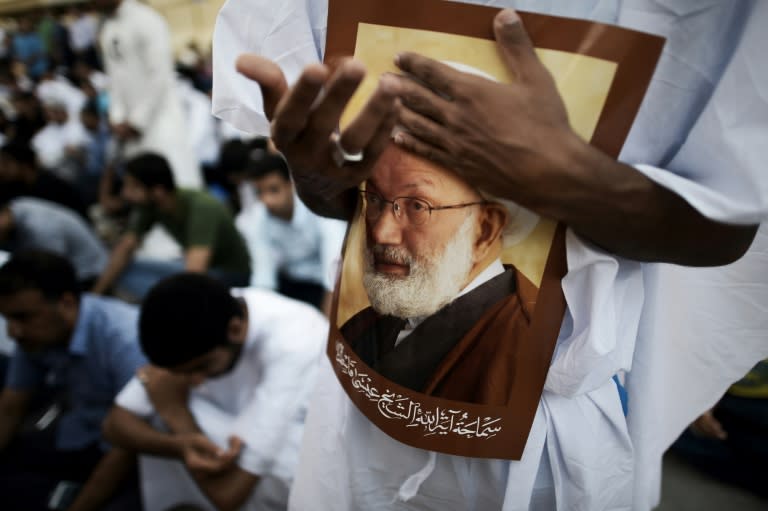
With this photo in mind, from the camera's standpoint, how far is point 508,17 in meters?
0.46

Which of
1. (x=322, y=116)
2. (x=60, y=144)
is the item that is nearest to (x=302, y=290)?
(x=322, y=116)

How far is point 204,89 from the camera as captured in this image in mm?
5602

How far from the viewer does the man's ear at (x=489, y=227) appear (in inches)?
21.5

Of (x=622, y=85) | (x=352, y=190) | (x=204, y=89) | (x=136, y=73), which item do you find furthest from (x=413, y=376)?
(x=204, y=89)

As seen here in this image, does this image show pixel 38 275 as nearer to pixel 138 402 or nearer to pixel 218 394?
pixel 138 402

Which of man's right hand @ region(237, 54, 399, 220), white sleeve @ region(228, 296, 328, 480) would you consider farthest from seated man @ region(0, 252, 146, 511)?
man's right hand @ region(237, 54, 399, 220)

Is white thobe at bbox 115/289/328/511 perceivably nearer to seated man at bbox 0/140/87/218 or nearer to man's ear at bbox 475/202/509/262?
man's ear at bbox 475/202/509/262

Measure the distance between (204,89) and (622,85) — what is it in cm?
583

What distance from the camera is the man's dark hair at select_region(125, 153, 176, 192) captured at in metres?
2.30

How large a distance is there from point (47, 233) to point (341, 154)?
242 cm

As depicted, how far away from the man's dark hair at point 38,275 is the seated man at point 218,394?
38 centimetres

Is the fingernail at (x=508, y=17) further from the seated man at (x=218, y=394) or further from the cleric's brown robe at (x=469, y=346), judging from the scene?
the seated man at (x=218, y=394)

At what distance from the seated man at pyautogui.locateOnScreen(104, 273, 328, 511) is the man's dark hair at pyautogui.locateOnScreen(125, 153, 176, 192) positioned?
107 cm

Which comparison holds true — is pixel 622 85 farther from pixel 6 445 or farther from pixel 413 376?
pixel 6 445
